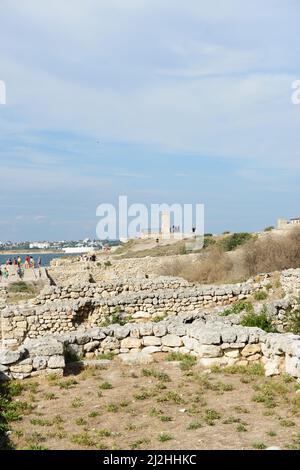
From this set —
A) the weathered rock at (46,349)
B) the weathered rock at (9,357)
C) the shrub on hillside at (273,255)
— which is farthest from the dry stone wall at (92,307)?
the shrub on hillside at (273,255)

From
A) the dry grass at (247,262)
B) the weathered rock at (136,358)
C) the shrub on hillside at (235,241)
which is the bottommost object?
the weathered rock at (136,358)

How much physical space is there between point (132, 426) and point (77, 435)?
2.39ft

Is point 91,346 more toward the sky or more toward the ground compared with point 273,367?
more toward the sky

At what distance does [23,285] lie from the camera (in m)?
31.2

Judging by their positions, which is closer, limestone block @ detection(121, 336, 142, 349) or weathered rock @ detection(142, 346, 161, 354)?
weathered rock @ detection(142, 346, 161, 354)

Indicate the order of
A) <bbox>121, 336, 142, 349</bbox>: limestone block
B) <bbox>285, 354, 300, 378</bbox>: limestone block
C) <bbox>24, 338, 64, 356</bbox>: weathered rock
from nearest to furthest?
<bbox>285, 354, 300, 378</bbox>: limestone block < <bbox>24, 338, 64, 356</bbox>: weathered rock < <bbox>121, 336, 142, 349</bbox>: limestone block

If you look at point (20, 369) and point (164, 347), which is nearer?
point (20, 369)

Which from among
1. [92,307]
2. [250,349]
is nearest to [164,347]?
[250,349]

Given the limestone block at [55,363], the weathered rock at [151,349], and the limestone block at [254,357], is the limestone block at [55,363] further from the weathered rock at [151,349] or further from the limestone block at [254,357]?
the limestone block at [254,357]

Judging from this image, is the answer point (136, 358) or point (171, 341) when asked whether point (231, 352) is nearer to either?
point (171, 341)

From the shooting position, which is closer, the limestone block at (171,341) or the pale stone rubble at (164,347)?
the pale stone rubble at (164,347)

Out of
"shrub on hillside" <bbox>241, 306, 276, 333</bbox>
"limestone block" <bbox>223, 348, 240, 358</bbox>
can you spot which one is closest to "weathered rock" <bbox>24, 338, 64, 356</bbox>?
"limestone block" <bbox>223, 348, 240, 358</bbox>

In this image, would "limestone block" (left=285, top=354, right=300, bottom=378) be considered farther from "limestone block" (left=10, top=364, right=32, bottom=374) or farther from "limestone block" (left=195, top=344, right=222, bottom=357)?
"limestone block" (left=10, top=364, right=32, bottom=374)
